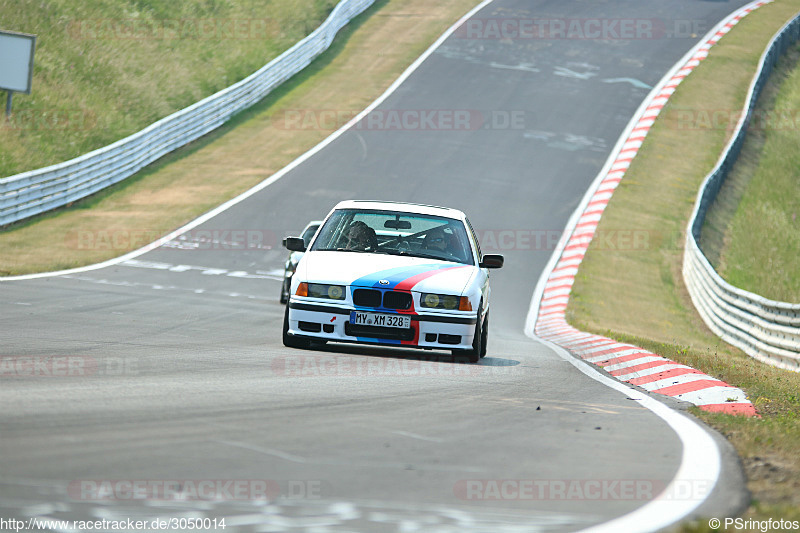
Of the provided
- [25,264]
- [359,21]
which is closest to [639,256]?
[25,264]

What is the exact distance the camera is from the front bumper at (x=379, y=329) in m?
8.83

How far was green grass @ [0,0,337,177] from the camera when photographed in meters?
24.9

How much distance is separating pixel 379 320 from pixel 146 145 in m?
17.8

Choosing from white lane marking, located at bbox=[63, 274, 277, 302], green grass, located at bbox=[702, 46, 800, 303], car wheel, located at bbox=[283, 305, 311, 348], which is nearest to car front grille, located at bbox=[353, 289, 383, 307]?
car wheel, located at bbox=[283, 305, 311, 348]

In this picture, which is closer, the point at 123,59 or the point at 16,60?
the point at 16,60

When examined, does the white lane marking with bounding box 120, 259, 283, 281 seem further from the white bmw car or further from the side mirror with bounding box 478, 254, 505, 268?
the side mirror with bounding box 478, 254, 505, 268

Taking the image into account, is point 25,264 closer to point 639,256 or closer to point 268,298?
point 268,298

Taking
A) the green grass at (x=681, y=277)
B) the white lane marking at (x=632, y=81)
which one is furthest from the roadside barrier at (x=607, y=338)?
the white lane marking at (x=632, y=81)

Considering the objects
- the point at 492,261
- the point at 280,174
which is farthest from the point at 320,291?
the point at 280,174

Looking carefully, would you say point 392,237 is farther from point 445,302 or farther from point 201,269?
point 201,269

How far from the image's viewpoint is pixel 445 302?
9.05 m

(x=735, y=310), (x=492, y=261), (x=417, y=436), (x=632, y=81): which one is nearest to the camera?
(x=417, y=436)

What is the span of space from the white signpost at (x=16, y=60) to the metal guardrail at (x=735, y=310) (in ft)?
49.8

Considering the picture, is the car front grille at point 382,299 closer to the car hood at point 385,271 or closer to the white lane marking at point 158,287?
the car hood at point 385,271
